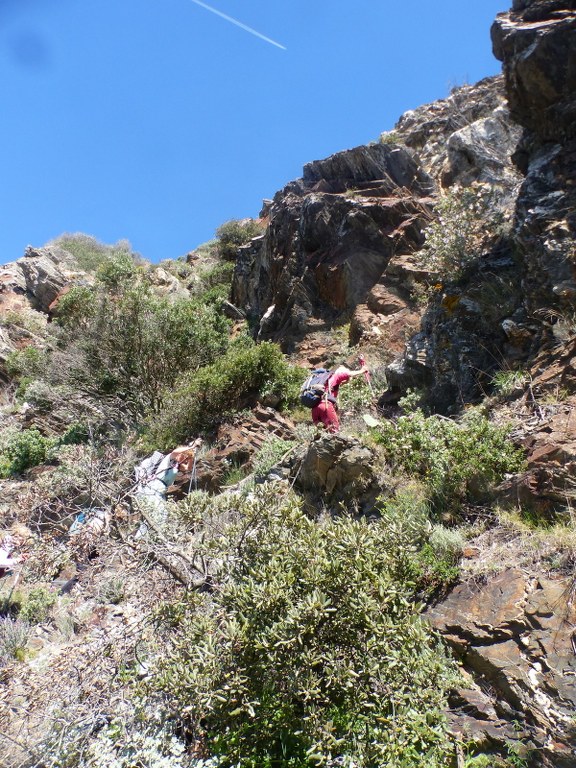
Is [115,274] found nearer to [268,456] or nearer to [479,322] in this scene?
[268,456]

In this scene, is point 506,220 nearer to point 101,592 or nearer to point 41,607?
point 101,592

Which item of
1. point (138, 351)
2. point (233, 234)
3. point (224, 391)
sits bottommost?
point (224, 391)

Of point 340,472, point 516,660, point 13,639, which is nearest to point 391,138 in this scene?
point 340,472

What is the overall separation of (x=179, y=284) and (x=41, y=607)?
18472mm

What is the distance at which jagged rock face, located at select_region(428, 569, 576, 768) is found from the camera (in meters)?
3.56

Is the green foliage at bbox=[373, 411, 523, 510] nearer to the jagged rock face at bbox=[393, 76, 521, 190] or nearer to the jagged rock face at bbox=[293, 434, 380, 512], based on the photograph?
the jagged rock face at bbox=[293, 434, 380, 512]

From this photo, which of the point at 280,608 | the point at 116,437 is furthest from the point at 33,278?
the point at 280,608

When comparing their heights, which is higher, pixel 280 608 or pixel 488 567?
pixel 280 608

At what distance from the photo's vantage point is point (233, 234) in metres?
25.1

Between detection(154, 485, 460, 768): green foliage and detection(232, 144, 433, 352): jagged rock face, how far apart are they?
36.2 feet

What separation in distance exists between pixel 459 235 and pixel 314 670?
8.60 meters

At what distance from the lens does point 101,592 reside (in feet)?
20.9

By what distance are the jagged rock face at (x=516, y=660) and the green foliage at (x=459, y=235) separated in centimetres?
654

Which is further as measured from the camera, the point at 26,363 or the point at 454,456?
the point at 26,363
